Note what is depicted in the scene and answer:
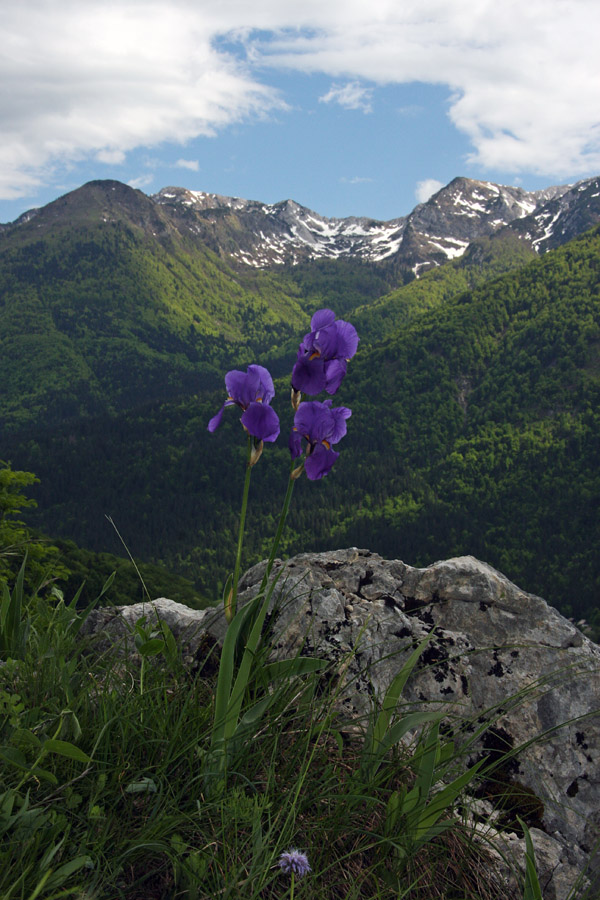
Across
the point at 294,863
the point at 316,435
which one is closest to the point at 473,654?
the point at 316,435

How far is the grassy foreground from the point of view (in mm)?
2264

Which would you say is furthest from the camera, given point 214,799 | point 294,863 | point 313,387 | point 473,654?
point 473,654

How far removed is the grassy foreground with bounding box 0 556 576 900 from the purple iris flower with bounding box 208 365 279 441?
3.33 ft

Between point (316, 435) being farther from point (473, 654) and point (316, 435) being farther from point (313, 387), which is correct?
point (473, 654)

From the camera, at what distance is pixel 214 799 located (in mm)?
2676

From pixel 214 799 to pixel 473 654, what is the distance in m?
2.51

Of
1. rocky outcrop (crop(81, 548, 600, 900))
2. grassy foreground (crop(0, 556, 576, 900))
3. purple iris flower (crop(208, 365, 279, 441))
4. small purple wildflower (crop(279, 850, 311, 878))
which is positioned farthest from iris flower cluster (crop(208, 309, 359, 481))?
small purple wildflower (crop(279, 850, 311, 878))

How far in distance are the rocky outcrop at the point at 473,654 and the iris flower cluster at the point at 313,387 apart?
3.60 ft

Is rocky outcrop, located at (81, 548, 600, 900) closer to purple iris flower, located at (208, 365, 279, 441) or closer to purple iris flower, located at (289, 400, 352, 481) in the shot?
purple iris flower, located at (289, 400, 352, 481)

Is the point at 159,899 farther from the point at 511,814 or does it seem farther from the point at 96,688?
the point at 511,814

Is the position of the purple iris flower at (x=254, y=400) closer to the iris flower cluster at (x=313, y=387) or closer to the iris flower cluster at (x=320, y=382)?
the iris flower cluster at (x=313, y=387)

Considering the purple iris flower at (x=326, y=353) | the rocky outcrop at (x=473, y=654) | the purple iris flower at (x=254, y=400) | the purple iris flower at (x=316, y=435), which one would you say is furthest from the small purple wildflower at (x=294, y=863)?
the purple iris flower at (x=326, y=353)

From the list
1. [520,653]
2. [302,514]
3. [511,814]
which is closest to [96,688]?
[511,814]

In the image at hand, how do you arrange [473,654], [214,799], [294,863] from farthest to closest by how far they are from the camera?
[473,654], [214,799], [294,863]
